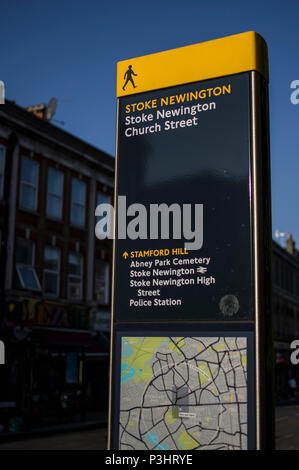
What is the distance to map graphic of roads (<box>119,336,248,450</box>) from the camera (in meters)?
4.46

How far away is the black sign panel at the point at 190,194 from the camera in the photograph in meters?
4.68

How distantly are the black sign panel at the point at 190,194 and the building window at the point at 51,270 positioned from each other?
23288 mm

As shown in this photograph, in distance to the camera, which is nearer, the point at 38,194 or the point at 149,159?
the point at 149,159

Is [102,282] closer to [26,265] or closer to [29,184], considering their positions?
[26,265]

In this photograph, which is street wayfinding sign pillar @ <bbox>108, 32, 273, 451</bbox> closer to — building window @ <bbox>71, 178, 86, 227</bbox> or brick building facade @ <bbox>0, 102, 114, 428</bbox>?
brick building facade @ <bbox>0, 102, 114, 428</bbox>

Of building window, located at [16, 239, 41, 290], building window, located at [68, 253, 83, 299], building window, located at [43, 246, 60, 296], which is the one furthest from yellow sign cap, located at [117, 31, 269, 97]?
building window, located at [68, 253, 83, 299]

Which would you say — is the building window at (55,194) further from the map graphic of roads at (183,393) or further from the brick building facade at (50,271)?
the map graphic of roads at (183,393)

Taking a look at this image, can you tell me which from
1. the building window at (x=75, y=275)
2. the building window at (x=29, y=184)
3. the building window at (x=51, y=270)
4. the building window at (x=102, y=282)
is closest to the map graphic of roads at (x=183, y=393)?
the building window at (x=29, y=184)

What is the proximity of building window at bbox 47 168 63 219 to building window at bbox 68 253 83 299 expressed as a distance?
7.92 feet

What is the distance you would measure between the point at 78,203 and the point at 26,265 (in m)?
5.43

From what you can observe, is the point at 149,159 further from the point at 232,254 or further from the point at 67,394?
the point at 67,394

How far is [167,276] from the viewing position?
16.2ft

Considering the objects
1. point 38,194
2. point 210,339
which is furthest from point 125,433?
point 38,194

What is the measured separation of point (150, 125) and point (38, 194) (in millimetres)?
23262
